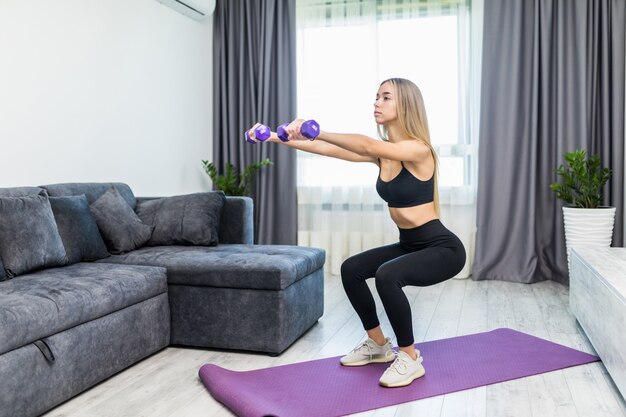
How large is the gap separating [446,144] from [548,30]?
110 centimetres

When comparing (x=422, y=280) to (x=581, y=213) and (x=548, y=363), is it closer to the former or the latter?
(x=548, y=363)

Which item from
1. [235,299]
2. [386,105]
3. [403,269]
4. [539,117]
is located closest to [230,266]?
[235,299]

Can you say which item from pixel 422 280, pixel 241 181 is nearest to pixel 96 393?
pixel 422 280

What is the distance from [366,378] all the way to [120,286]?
106 cm

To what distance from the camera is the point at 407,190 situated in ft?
8.37

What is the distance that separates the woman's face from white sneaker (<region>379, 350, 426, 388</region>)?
96cm

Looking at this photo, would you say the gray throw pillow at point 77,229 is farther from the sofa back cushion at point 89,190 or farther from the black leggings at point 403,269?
the black leggings at point 403,269

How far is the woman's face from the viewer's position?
2.58 metres

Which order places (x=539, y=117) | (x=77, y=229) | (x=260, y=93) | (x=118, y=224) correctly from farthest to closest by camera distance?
1. (x=260, y=93)
2. (x=539, y=117)
3. (x=118, y=224)
4. (x=77, y=229)

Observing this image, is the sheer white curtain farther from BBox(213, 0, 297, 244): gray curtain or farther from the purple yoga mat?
the purple yoga mat

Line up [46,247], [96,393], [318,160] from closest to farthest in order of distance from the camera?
[96,393]
[46,247]
[318,160]

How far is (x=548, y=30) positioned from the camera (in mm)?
4543

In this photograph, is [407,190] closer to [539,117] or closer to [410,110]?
[410,110]

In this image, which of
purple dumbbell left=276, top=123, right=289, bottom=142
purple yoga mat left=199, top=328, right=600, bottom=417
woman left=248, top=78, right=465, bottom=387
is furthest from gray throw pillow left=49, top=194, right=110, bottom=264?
purple dumbbell left=276, top=123, right=289, bottom=142
